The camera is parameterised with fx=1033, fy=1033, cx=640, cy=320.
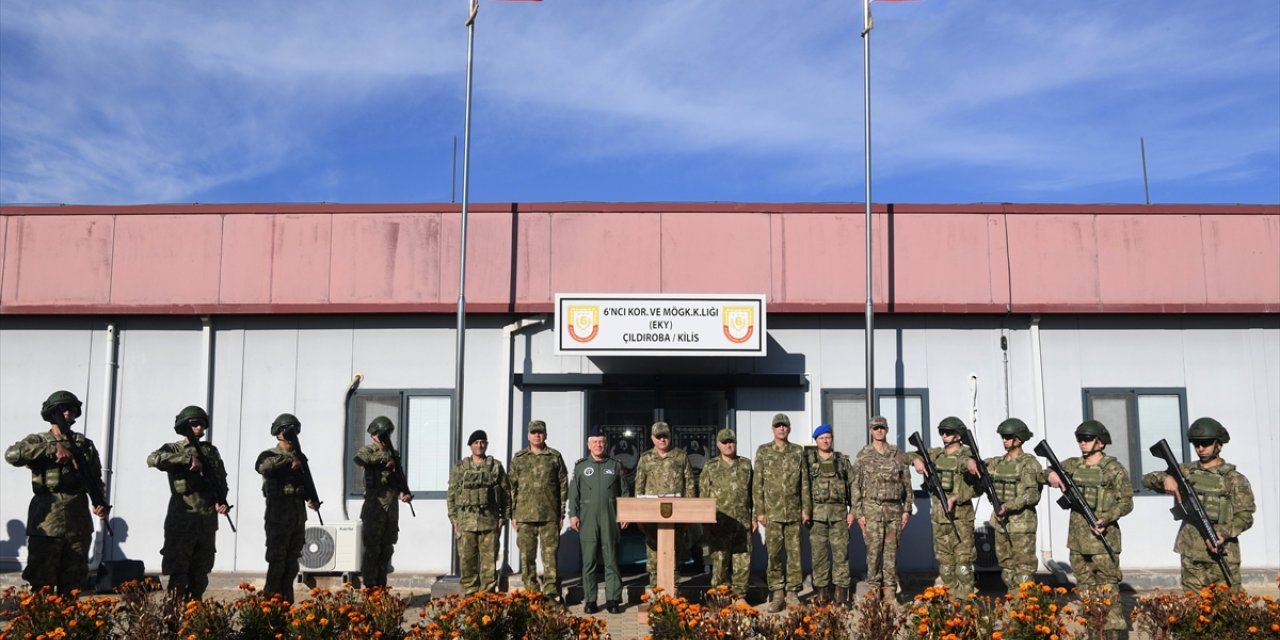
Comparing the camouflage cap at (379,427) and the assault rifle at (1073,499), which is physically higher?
the camouflage cap at (379,427)

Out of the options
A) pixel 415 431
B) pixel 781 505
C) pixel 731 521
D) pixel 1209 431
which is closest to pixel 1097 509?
pixel 1209 431

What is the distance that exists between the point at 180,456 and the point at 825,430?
19.7 feet

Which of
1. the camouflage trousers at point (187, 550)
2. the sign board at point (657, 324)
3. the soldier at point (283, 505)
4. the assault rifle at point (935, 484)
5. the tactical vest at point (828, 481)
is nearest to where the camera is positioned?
the camouflage trousers at point (187, 550)

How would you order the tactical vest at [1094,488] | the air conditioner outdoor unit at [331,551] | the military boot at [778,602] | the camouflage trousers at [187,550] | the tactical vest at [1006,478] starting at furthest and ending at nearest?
the air conditioner outdoor unit at [331,551]
the military boot at [778,602]
the tactical vest at [1006,478]
the tactical vest at [1094,488]
the camouflage trousers at [187,550]

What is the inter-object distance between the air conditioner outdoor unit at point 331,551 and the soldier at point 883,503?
5.40m

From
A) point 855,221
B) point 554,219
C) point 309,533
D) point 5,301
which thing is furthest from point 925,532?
point 5,301

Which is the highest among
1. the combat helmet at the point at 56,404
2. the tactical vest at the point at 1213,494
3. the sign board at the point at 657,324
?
the sign board at the point at 657,324

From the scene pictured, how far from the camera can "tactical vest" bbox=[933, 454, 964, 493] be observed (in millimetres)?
10141

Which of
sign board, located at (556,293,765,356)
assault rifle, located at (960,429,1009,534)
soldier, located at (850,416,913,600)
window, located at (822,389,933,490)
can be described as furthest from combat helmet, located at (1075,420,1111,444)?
sign board, located at (556,293,765,356)

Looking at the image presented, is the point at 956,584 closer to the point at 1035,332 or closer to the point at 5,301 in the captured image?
the point at 1035,332

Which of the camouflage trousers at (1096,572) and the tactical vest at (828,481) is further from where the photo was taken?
the tactical vest at (828,481)

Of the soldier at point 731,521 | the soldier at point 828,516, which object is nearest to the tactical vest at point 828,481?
the soldier at point 828,516

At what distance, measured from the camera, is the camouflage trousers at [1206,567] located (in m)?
8.30

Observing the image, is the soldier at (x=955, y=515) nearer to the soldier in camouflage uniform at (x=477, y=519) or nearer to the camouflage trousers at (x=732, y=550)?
the camouflage trousers at (x=732, y=550)
